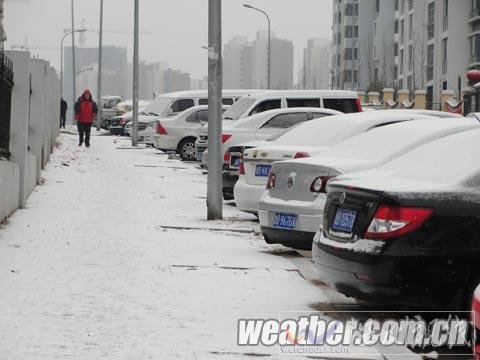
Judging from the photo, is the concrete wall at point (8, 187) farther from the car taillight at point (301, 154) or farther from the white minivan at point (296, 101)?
the white minivan at point (296, 101)

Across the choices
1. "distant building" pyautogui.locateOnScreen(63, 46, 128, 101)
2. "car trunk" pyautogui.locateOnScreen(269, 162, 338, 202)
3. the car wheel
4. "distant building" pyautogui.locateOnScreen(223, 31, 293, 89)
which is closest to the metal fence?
"car trunk" pyautogui.locateOnScreen(269, 162, 338, 202)

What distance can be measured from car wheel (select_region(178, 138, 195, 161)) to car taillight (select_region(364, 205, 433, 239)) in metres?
23.7

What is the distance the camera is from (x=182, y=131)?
32062mm

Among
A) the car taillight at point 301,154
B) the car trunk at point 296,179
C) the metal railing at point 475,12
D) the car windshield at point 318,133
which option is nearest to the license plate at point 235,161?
the car windshield at point 318,133

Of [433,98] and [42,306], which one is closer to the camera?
[42,306]

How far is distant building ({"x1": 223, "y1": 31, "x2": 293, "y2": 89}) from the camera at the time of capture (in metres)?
166

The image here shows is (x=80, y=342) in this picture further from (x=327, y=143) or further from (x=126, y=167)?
(x=126, y=167)

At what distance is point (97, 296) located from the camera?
9258mm

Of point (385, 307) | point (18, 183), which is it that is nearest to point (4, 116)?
point (18, 183)

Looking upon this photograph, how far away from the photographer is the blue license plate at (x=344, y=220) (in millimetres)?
8453

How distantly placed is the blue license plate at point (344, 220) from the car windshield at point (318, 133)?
5.14 metres

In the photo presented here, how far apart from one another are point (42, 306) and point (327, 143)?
580cm

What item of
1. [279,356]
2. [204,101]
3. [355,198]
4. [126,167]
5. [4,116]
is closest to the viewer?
[279,356]

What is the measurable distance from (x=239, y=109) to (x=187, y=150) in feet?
21.6
